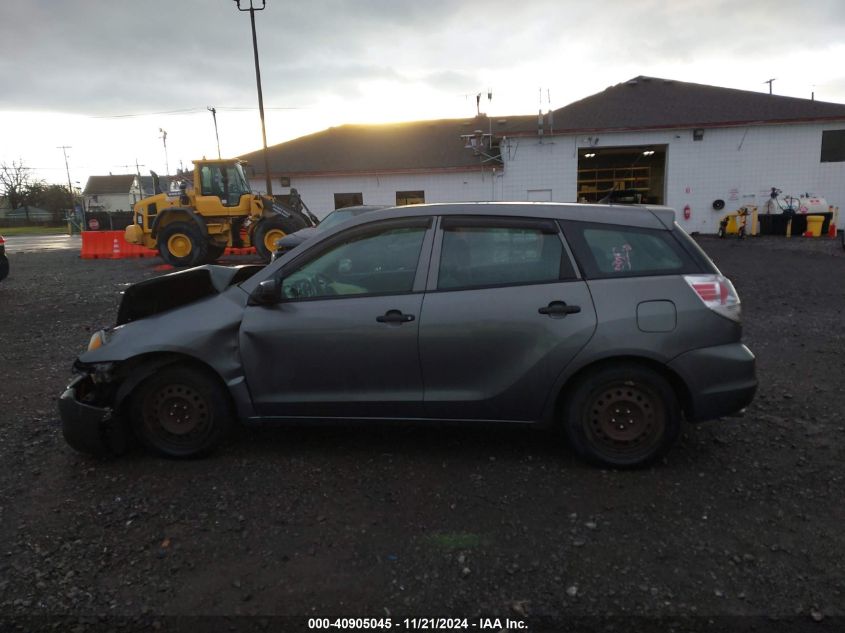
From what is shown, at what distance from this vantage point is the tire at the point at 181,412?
363cm

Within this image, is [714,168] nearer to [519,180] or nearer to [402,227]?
[519,180]

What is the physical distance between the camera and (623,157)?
27.6m

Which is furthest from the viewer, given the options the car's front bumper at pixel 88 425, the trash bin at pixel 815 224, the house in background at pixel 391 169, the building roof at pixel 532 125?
the house in background at pixel 391 169

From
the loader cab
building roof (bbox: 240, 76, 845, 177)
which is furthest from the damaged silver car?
building roof (bbox: 240, 76, 845, 177)

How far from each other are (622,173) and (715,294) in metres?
26.7

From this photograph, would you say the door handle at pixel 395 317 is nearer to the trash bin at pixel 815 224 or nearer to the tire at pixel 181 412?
the tire at pixel 181 412

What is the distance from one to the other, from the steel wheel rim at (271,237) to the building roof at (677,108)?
548 inches

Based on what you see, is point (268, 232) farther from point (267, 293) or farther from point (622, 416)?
point (622, 416)

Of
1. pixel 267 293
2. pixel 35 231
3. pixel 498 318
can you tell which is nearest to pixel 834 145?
pixel 498 318

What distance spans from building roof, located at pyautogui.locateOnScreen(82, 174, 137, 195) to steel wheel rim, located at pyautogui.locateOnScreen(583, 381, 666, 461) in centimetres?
9411

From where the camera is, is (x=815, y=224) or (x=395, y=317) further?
(x=815, y=224)

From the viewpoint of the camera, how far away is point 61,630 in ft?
7.62

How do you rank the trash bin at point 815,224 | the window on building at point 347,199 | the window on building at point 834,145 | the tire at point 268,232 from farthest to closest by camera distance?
the window on building at point 347,199
the window on building at point 834,145
the trash bin at point 815,224
the tire at point 268,232

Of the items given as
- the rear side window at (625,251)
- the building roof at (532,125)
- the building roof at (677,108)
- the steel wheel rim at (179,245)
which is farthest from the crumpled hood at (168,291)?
the building roof at (677,108)
